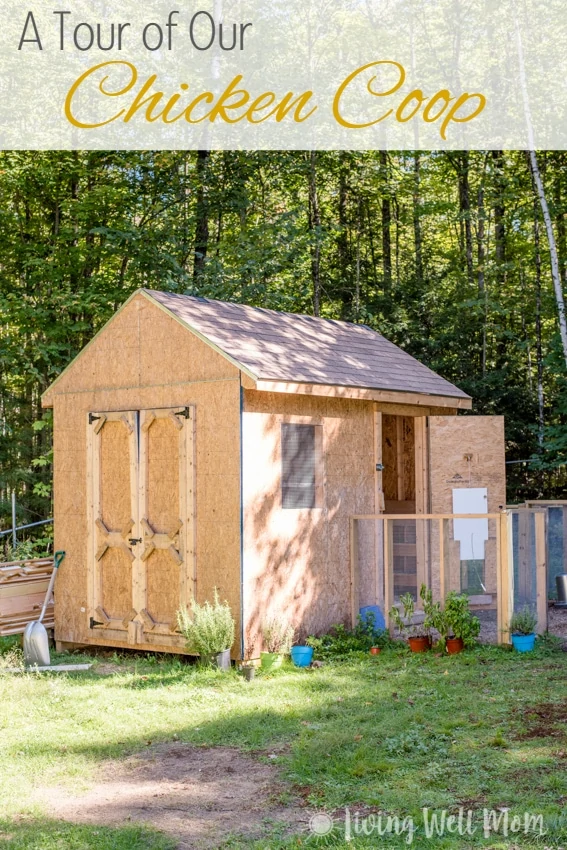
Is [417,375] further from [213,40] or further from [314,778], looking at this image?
[213,40]

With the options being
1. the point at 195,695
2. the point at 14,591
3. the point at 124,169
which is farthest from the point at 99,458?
the point at 124,169

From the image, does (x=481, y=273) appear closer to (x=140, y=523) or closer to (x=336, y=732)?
(x=140, y=523)

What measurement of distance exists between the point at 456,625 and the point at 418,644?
1.53ft

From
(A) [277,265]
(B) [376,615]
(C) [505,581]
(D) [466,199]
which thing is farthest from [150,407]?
(D) [466,199]

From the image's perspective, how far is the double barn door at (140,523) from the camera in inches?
394

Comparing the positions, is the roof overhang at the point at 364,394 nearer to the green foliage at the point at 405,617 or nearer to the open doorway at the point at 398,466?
the open doorway at the point at 398,466

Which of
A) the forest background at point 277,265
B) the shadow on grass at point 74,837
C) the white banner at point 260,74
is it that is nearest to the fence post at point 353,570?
the shadow on grass at point 74,837

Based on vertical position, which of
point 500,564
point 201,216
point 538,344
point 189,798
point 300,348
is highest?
point 201,216

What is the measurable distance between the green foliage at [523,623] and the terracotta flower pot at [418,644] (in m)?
0.91

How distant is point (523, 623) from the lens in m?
9.83

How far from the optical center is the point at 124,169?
20891 millimetres

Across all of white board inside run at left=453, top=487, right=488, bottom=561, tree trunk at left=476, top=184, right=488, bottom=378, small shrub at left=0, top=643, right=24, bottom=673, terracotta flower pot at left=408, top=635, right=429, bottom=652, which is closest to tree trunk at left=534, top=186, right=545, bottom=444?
tree trunk at left=476, top=184, right=488, bottom=378

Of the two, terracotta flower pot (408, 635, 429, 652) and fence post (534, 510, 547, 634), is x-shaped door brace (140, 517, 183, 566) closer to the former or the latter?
terracotta flower pot (408, 635, 429, 652)

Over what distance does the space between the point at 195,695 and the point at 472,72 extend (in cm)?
1827
